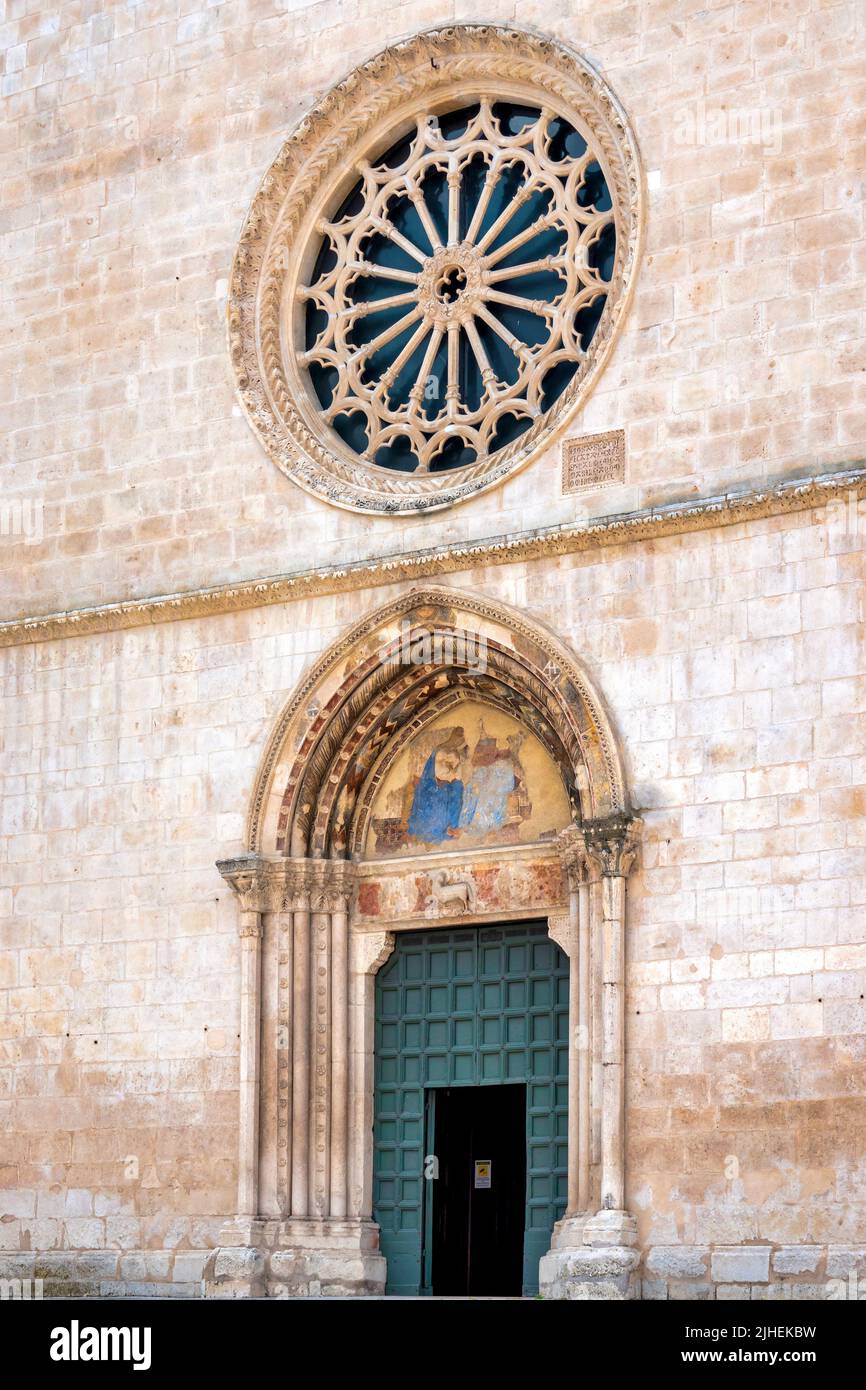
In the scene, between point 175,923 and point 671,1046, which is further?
point 175,923

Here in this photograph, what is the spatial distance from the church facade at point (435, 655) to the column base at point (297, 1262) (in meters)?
0.04

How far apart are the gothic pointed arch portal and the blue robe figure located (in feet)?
0.05

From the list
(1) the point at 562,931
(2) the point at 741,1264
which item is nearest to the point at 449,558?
(1) the point at 562,931

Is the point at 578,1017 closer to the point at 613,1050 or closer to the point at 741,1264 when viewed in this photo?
the point at 613,1050

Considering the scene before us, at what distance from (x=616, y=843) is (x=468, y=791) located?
190 centimetres

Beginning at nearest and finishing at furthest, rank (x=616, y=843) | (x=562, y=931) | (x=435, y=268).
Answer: (x=616, y=843) < (x=562, y=931) < (x=435, y=268)

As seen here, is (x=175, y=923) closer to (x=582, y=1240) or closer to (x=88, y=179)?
(x=582, y=1240)

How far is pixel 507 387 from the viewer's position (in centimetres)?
1811

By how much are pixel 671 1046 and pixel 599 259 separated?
18.3ft

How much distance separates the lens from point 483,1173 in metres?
17.8

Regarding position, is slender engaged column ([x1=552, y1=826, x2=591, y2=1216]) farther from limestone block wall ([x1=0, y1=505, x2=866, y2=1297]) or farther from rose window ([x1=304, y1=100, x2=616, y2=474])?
rose window ([x1=304, y1=100, x2=616, y2=474])

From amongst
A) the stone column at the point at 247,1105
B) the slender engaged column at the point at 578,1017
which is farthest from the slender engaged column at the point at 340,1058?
the slender engaged column at the point at 578,1017

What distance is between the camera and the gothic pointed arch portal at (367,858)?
17.2 metres
